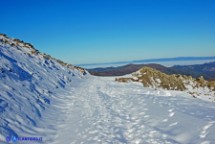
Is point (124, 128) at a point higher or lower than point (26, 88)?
lower

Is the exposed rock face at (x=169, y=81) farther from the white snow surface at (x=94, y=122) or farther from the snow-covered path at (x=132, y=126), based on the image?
the snow-covered path at (x=132, y=126)

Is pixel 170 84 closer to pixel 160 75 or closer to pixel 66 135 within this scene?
pixel 160 75

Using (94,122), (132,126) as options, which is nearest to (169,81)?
(94,122)

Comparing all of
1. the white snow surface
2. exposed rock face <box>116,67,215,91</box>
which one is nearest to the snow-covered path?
the white snow surface

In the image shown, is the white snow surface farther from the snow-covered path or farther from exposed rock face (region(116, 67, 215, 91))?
exposed rock face (region(116, 67, 215, 91))

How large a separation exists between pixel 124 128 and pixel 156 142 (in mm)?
2830

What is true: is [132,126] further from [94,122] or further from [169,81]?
[169,81]

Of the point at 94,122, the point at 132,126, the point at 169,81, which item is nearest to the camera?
the point at 132,126

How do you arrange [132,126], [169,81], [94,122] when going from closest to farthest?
[132,126] < [94,122] < [169,81]

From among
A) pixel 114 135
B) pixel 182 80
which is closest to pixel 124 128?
pixel 114 135

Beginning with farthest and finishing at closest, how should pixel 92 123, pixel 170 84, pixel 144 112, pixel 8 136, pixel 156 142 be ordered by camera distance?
pixel 170 84 → pixel 144 112 → pixel 92 123 → pixel 8 136 → pixel 156 142

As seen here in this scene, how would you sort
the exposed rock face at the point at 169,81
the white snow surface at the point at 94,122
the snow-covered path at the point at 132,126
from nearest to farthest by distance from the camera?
1. the snow-covered path at the point at 132,126
2. the white snow surface at the point at 94,122
3. the exposed rock face at the point at 169,81

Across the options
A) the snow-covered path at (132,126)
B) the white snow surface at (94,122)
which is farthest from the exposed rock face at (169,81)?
the snow-covered path at (132,126)

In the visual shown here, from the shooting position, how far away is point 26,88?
19.5 meters
